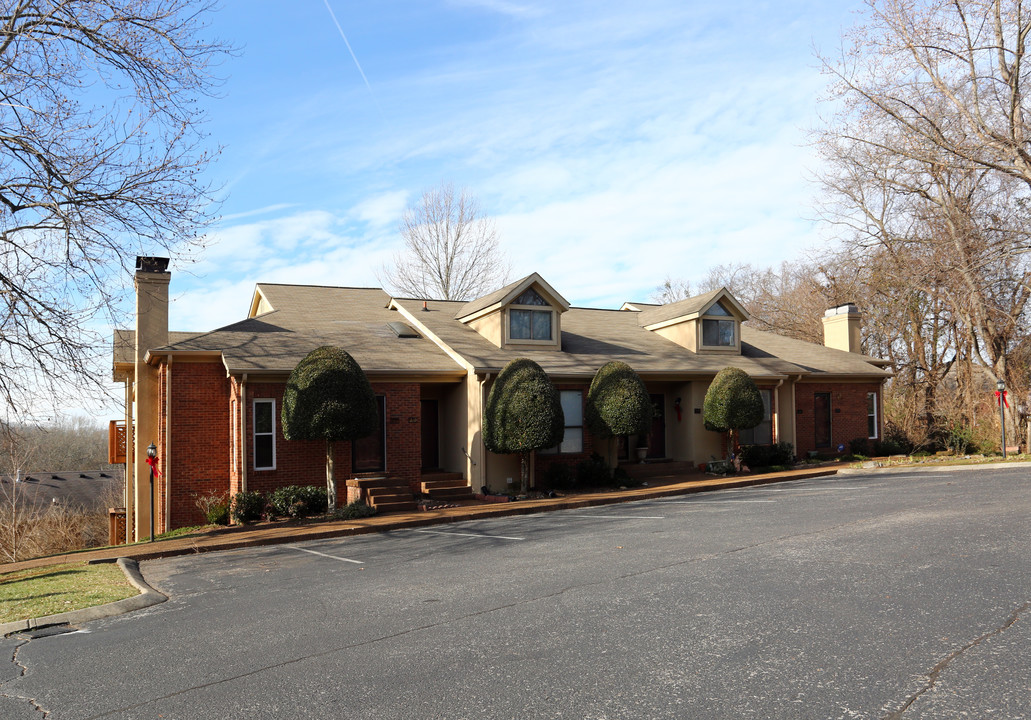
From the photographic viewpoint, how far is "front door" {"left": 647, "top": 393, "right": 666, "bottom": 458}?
23.6 meters

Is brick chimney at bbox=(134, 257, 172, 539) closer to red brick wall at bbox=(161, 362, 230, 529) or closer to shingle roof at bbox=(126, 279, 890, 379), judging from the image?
shingle roof at bbox=(126, 279, 890, 379)

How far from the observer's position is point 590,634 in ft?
20.5

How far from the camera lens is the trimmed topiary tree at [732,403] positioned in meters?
21.4

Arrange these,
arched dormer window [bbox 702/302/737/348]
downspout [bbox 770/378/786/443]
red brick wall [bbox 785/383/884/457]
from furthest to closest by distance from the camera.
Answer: red brick wall [bbox 785/383/884/457], arched dormer window [bbox 702/302/737/348], downspout [bbox 770/378/786/443]

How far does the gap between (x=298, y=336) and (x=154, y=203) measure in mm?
7110

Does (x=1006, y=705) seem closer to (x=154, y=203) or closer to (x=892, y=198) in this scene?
(x=154, y=203)

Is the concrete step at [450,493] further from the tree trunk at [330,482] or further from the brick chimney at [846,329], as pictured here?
the brick chimney at [846,329]

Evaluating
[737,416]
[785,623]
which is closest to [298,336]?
[737,416]

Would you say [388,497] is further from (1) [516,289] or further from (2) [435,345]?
(1) [516,289]

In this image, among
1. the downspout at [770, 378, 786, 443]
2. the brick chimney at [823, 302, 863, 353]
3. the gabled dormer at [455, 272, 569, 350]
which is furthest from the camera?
the brick chimney at [823, 302, 863, 353]

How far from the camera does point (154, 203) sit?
1246cm

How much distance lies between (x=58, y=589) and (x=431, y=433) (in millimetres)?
11442

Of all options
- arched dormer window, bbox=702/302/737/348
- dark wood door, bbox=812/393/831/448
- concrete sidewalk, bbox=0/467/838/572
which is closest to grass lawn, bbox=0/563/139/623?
concrete sidewalk, bbox=0/467/838/572

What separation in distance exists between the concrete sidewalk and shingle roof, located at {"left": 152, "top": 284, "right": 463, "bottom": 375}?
373cm
